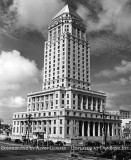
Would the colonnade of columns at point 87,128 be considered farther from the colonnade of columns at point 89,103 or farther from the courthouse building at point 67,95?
the colonnade of columns at point 89,103

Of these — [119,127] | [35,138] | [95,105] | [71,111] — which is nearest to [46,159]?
[35,138]

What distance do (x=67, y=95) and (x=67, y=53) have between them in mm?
28099

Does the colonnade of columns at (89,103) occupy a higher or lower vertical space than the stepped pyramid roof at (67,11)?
lower

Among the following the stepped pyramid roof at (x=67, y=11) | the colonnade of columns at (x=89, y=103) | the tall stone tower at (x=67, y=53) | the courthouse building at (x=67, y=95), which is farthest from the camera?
the stepped pyramid roof at (x=67, y=11)

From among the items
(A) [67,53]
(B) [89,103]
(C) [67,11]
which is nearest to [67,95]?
(B) [89,103]

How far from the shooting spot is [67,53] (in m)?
139

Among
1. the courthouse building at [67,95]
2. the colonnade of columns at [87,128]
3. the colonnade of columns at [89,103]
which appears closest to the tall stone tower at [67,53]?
the courthouse building at [67,95]

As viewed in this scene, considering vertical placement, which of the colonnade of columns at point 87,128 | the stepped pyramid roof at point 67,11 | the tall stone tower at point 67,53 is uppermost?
the stepped pyramid roof at point 67,11

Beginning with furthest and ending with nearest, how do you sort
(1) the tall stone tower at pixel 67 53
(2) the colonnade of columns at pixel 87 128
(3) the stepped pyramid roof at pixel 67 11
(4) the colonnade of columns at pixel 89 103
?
1. (3) the stepped pyramid roof at pixel 67 11
2. (1) the tall stone tower at pixel 67 53
3. (4) the colonnade of columns at pixel 89 103
4. (2) the colonnade of columns at pixel 87 128

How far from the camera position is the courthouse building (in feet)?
384

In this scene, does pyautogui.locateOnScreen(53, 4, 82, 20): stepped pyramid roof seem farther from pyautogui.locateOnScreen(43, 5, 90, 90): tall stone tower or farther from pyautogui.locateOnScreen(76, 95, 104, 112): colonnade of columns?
pyautogui.locateOnScreen(76, 95, 104, 112): colonnade of columns

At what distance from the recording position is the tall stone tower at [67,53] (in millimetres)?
137750

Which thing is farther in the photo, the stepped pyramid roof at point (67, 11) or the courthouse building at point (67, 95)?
the stepped pyramid roof at point (67, 11)

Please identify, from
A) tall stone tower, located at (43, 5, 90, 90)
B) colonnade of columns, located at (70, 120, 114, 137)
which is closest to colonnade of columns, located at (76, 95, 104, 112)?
tall stone tower, located at (43, 5, 90, 90)
